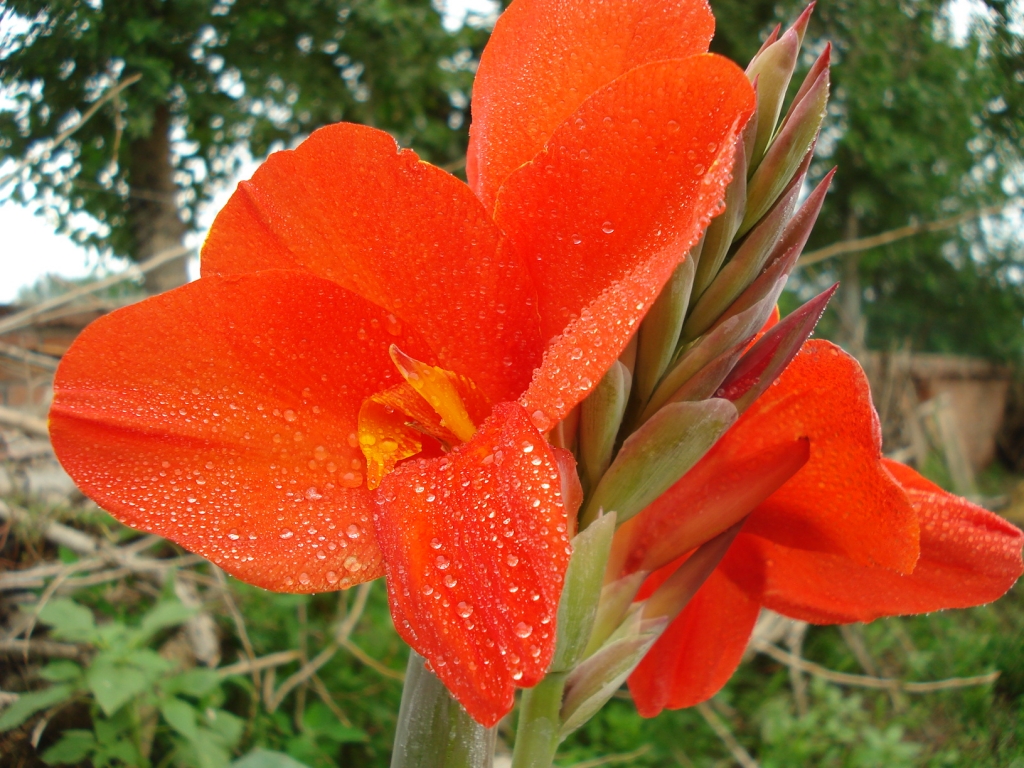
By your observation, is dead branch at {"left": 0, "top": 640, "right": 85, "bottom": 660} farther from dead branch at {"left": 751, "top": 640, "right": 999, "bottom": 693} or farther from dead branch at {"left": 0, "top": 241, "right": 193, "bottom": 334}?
dead branch at {"left": 751, "top": 640, "right": 999, "bottom": 693}

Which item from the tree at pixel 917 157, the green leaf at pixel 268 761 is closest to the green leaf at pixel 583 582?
the green leaf at pixel 268 761

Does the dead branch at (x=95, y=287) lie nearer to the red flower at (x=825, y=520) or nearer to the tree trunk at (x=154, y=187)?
Result: the tree trunk at (x=154, y=187)

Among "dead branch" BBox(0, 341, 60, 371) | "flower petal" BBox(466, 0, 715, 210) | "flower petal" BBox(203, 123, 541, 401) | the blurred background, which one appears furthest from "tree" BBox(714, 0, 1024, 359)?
"dead branch" BBox(0, 341, 60, 371)

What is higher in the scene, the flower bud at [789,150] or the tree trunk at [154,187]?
the flower bud at [789,150]

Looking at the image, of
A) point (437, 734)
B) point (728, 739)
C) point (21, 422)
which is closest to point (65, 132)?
point (437, 734)

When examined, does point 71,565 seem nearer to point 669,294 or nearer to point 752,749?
point 669,294

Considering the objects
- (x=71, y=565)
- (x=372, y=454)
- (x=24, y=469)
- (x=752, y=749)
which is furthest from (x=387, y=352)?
(x=752, y=749)
